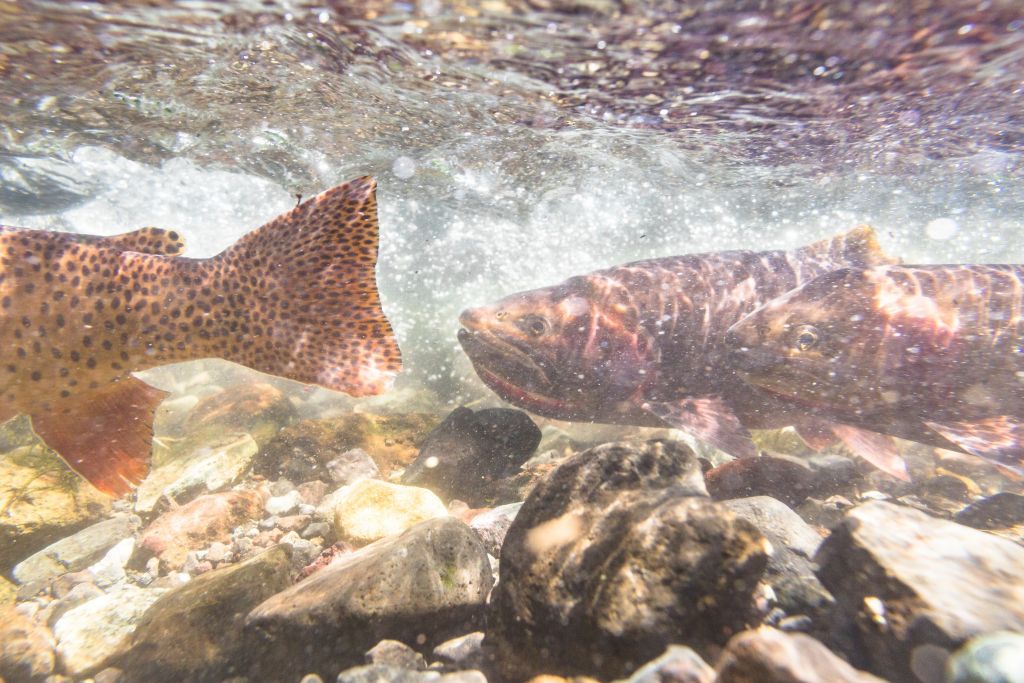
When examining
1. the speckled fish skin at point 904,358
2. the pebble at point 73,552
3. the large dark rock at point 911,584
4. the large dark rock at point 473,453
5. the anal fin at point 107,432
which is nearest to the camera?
the large dark rock at point 911,584

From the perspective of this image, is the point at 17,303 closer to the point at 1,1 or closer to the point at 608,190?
the point at 1,1

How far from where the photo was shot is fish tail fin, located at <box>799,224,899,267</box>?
6.62 metres

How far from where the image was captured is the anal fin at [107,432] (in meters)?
3.37

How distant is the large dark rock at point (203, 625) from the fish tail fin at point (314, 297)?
1433mm

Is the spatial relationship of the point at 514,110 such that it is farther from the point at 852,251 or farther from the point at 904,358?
the point at 904,358

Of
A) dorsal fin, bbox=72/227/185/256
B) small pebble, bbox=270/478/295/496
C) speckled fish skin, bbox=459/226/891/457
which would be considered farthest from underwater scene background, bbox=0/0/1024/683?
dorsal fin, bbox=72/227/185/256

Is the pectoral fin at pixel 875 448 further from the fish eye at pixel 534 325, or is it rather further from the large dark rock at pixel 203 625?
the large dark rock at pixel 203 625

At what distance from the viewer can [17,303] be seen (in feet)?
10.5

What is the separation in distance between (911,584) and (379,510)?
362 cm

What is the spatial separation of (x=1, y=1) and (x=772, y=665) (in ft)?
32.9

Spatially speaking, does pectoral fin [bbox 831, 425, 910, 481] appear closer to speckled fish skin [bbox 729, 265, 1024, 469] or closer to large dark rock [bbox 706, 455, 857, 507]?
speckled fish skin [bbox 729, 265, 1024, 469]

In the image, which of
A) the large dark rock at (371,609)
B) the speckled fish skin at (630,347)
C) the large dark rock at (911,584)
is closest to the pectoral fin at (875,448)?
the speckled fish skin at (630,347)

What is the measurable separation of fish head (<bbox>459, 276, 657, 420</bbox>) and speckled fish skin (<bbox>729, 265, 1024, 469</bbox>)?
4.14ft

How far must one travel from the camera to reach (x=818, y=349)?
502 cm
